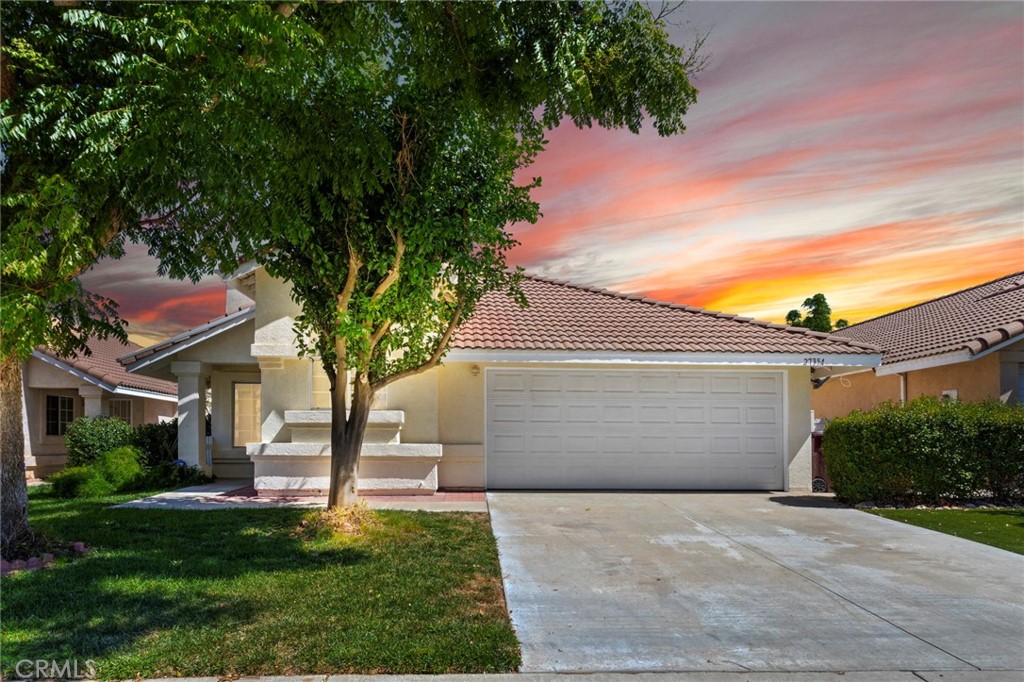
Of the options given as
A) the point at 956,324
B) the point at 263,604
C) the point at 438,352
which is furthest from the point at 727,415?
the point at 263,604

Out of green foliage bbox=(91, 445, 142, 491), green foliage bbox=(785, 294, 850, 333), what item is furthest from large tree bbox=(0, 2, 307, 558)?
green foliage bbox=(785, 294, 850, 333)

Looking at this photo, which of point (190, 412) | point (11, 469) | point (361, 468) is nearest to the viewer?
point (11, 469)

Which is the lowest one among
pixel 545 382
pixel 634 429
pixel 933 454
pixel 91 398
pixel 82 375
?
pixel 933 454

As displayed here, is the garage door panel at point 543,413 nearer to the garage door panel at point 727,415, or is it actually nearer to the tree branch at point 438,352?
the garage door panel at point 727,415

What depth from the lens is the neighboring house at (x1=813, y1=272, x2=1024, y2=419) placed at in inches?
567

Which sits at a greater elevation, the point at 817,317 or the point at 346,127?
the point at 346,127

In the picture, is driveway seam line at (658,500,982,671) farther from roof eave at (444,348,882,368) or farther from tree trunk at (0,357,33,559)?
tree trunk at (0,357,33,559)

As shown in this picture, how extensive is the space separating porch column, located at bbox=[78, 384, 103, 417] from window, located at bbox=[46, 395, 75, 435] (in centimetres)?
170

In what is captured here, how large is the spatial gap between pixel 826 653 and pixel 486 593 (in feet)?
9.47

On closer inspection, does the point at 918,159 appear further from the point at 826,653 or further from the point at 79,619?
the point at 79,619

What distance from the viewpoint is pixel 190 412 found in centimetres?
1548

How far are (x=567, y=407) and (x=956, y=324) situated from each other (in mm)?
11124

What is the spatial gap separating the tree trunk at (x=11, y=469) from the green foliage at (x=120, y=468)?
7.33 metres

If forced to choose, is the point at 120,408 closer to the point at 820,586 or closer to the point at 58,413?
the point at 58,413
